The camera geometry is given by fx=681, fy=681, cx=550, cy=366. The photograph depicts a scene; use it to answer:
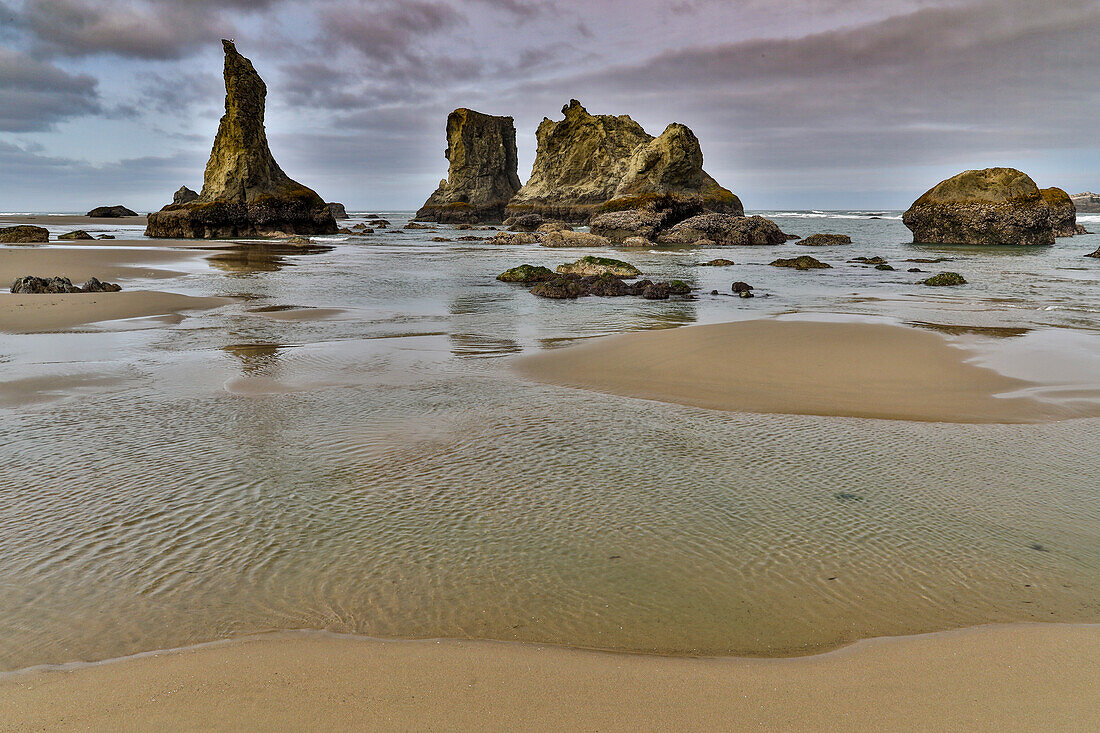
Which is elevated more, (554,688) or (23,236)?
(23,236)

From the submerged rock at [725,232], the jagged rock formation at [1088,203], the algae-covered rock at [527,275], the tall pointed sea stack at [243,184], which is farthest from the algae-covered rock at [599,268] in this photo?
the jagged rock formation at [1088,203]

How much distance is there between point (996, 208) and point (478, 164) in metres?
73.6

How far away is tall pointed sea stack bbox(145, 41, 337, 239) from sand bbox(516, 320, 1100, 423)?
47242mm

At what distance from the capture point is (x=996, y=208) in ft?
128

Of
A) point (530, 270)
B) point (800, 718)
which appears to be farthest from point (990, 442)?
point (530, 270)

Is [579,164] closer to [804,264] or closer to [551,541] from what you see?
[804,264]

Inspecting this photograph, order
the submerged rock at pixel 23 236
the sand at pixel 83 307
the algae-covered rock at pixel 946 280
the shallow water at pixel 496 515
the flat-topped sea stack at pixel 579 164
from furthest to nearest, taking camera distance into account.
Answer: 1. the flat-topped sea stack at pixel 579 164
2. the submerged rock at pixel 23 236
3. the algae-covered rock at pixel 946 280
4. the sand at pixel 83 307
5. the shallow water at pixel 496 515

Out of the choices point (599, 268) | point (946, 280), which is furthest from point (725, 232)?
point (599, 268)

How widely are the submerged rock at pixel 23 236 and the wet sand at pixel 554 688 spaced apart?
4076 cm

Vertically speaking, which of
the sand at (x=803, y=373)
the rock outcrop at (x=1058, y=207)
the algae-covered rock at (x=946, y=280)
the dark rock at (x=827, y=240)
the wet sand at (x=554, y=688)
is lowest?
the wet sand at (x=554, y=688)

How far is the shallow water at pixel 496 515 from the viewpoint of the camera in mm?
2941

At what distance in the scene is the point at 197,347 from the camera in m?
9.27

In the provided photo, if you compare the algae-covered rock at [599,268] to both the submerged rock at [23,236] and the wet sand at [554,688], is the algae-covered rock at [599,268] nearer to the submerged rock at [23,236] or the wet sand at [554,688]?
the wet sand at [554,688]

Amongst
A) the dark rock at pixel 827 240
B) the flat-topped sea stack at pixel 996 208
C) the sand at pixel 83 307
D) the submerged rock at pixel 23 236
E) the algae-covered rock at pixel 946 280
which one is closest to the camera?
the sand at pixel 83 307
